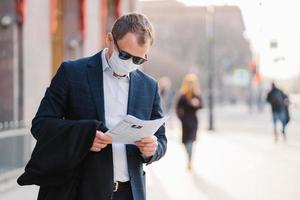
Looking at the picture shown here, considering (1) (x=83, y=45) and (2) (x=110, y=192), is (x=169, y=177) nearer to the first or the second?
(1) (x=83, y=45)

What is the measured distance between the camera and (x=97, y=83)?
283 cm

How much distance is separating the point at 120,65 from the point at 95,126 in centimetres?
33

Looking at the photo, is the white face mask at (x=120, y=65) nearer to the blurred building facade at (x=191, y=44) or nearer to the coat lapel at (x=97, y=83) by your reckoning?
the coat lapel at (x=97, y=83)

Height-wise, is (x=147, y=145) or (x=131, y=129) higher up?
(x=131, y=129)

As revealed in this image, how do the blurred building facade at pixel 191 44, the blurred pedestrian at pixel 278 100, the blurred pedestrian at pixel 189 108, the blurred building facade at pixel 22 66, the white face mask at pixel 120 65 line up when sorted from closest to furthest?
the white face mask at pixel 120 65 < the blurred building facade at pixel 22 66 < the blurred pedestrian at pixel 189 108 < the blurred pedestrian at pixel 278 100 < the blurred building facade at pixel 191 44

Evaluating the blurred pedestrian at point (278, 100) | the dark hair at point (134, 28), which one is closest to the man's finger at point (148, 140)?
the dark hair at point (134, 28)

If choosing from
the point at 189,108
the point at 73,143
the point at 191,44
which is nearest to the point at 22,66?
the point at 189,108

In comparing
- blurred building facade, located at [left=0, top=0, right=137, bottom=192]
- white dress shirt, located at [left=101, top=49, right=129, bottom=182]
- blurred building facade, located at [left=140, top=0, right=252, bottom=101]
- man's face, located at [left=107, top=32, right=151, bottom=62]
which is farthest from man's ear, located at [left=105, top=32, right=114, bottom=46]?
blurred building facade, located at [left=140, top=0, right=252, bottom=101]

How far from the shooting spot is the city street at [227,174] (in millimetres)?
8062

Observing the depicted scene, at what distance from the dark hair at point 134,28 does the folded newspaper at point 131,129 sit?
37 cm

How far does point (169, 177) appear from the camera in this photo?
9.82m

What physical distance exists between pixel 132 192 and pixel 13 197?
5135 millimetres

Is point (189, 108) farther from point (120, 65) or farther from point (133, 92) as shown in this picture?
point (120, 65)

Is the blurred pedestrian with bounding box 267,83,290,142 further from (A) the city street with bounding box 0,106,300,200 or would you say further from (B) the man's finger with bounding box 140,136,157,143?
(B) the man's finger with bounding box 140,136,157,143
